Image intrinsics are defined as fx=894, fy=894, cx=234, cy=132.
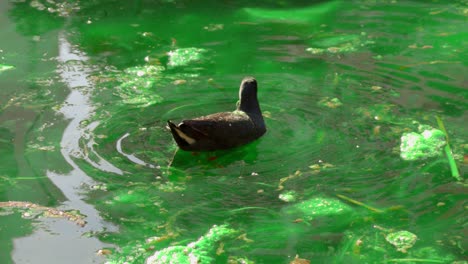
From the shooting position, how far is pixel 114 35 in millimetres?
6406

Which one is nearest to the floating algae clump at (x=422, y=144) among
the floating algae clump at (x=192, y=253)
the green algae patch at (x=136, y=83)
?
the floating algae clump at (x=192, y=253)

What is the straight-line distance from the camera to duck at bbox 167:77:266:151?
4.57 meters

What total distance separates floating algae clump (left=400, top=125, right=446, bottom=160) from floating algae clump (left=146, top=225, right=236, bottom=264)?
122 centimetres

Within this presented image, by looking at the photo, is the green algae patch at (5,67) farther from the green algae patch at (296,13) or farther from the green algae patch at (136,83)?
the green algae patch at (296,13)

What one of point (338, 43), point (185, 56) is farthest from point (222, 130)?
point (338, 43)

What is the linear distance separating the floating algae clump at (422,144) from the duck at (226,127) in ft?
2.58

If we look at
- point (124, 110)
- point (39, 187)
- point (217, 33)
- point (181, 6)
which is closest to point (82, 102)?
A: point (124, 110)

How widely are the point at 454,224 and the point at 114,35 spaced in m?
3.24

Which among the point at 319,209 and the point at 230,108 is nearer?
the point at 319,209

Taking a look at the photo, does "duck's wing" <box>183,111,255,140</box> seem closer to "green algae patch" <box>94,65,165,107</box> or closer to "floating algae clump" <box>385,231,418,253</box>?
"green algae patch" <box>94,65,165,107</box>

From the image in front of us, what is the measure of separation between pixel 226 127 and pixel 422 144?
3.38ft

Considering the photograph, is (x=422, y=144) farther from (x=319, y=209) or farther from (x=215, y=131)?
(x=215, y=131)

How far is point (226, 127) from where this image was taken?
4762mm

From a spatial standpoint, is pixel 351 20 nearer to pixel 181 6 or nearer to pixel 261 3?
pixel 261 3
